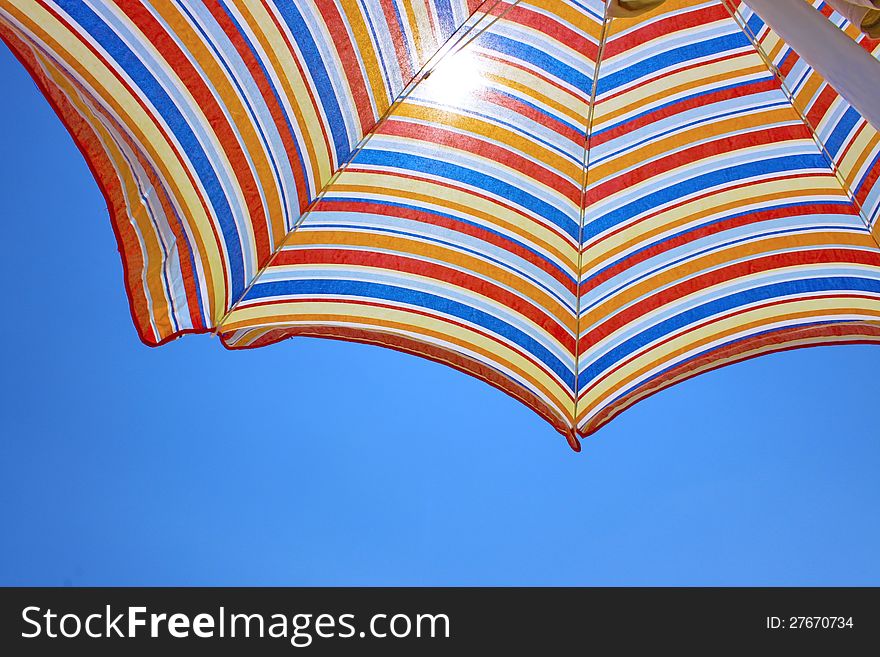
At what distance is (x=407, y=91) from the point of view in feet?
10.8

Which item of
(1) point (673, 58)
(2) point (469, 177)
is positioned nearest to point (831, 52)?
(1) point (673, 58)

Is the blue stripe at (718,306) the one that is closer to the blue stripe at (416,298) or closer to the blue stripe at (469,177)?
the blue stripe at (416,298)

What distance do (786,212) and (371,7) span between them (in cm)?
195

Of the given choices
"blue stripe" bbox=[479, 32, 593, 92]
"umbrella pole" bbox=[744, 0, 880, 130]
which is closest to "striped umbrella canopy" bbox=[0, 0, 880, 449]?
"blue stripe" bbox=[479, 32, 593, 92]

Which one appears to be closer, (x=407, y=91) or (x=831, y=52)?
(x=831, y=52)

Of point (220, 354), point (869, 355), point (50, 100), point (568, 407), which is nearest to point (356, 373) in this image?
point (220, 354)

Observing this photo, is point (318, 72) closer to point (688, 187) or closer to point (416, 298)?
point (416, 298)

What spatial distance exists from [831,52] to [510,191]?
5.60ft

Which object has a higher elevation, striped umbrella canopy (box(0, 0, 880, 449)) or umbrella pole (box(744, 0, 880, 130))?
striped umbrella canopy (box(0, 0, 880, 449))

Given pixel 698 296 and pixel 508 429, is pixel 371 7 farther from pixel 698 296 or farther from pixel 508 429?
pixel 508 429

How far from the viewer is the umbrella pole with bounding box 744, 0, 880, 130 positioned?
1.95 meters

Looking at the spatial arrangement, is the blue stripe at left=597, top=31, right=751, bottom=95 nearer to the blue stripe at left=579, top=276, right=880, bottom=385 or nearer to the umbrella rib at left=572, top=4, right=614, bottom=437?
the umbrella rib at left=572, top=4, right=614, bottom=437

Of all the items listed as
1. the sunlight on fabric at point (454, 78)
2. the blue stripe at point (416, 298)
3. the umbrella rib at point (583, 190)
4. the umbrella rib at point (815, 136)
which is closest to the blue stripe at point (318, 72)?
the sunlight on fabric at point (454, 78)

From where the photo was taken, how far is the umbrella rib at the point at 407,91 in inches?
128
